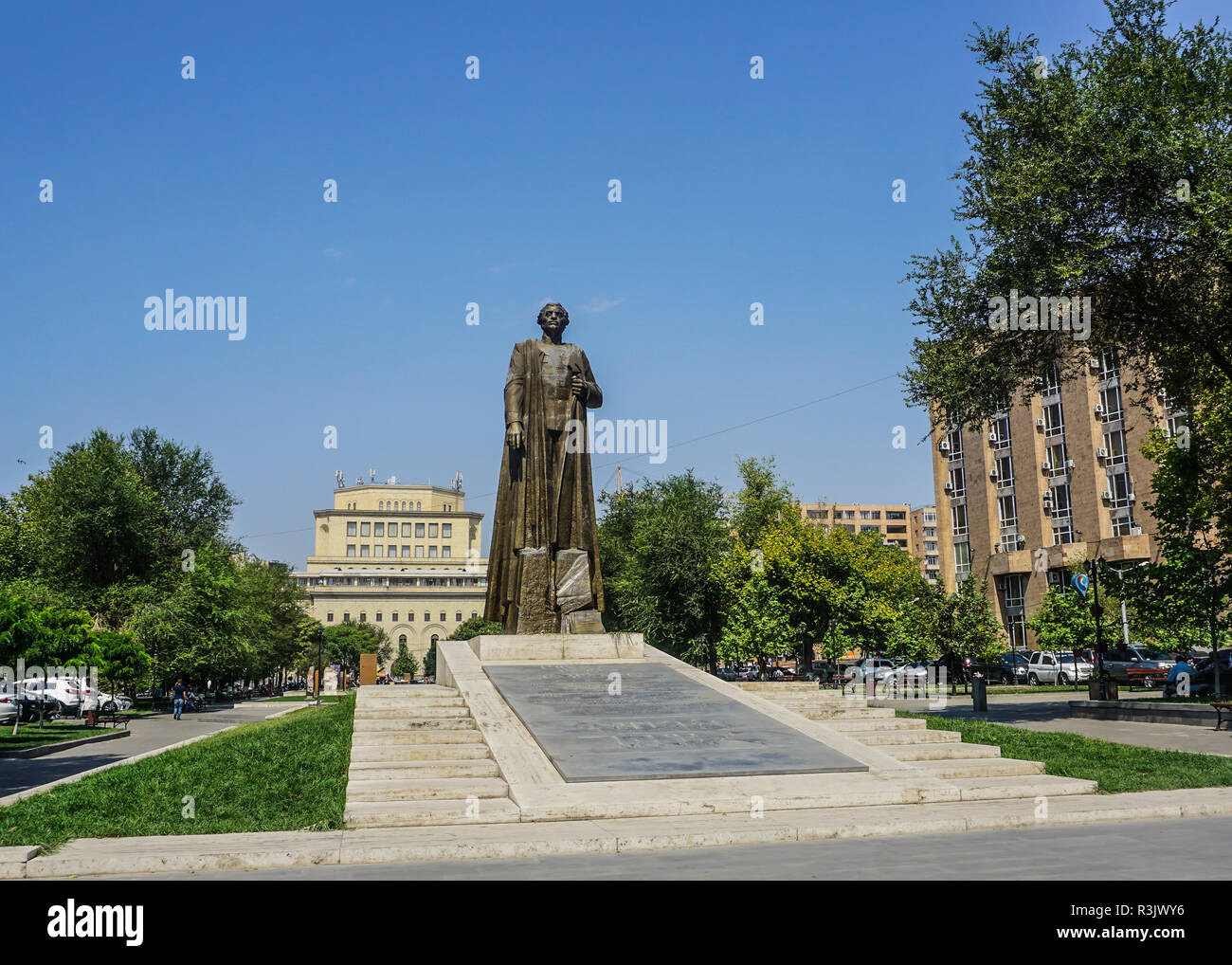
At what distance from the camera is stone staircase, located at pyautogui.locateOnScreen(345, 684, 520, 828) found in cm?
1031

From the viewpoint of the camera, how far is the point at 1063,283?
21.4m

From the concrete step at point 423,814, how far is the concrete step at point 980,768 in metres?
5.44

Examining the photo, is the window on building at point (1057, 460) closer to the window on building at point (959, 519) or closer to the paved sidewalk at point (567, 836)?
the window on building at point (959, 519)

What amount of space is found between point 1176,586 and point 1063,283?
584 inches

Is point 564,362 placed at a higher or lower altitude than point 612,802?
higher

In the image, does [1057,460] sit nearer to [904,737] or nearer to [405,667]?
[904,737]

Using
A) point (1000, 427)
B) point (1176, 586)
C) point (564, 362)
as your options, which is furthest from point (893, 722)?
point (1000, 427)

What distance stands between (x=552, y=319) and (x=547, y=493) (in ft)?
11.6

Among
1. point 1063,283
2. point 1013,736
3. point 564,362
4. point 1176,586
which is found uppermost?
point 1063,283

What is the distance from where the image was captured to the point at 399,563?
153 meters

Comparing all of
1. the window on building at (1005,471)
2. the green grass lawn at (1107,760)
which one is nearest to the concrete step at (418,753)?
the green grass lawn at (1107,760)

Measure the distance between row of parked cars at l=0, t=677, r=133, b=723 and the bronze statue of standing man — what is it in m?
18.0
